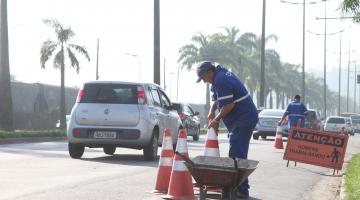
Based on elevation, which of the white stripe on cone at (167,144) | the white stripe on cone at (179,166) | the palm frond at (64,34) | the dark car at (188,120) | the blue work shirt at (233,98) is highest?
the palm frond at (64,34)

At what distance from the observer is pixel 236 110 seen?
9.60 m

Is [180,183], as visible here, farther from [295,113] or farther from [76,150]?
[295,113]

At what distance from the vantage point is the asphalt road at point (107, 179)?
1009 centimetres

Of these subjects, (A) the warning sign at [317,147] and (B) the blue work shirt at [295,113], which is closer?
(A) the warning sign at [317,147]

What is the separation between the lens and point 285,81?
343 feet

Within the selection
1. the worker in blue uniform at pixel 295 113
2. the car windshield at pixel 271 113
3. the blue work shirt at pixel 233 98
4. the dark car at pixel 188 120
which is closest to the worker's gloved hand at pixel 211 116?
the blue work shirt at pixel 233 98

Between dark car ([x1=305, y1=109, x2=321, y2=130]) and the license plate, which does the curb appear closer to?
dark car ([x1=305, y1=109, x2=321, y2=130])

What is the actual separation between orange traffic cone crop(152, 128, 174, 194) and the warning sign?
560cm

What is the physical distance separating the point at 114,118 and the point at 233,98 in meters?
6.75

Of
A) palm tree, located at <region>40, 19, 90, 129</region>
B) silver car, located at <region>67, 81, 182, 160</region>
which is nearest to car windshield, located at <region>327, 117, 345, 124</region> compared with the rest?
palm tree, located at <region>40, 19, 90, 129</region>

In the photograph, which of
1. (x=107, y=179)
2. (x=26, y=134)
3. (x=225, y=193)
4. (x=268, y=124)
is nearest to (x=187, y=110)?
(x=268, y=124)

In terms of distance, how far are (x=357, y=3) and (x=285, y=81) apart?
8513 centimetres

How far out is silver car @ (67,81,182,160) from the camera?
52.1ft

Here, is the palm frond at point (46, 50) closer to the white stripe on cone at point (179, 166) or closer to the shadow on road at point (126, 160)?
the shadow on road at point (126, 160)
